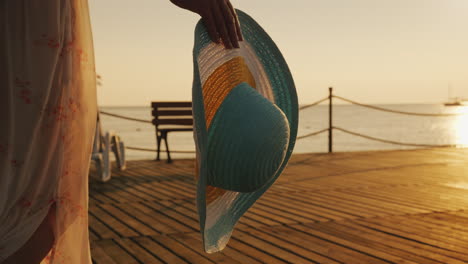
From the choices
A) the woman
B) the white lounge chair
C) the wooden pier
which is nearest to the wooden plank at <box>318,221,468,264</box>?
the wooden pier

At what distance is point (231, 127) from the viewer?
1.25 meters

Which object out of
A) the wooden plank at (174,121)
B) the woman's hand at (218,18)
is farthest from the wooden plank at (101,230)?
the wooden plank at (174,121)

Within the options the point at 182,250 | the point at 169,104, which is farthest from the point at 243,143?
the point at 169,104

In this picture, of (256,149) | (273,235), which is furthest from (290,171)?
(256,149)

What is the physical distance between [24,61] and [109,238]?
170 cm

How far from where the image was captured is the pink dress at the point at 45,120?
1.04 meters

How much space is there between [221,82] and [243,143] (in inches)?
9.8

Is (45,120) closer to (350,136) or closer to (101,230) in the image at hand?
(101,230)

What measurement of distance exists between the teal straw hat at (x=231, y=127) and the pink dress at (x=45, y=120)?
295 millimetres

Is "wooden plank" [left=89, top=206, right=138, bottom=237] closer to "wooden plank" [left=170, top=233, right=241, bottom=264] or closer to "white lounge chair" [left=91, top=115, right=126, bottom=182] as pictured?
"wooden plank" [left=170, top=233, right=241, bottom=264]

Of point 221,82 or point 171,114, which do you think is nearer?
point 221,82

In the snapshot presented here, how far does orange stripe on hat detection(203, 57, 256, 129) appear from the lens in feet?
4.37

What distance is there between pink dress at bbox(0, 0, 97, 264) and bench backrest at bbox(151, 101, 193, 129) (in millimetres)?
5097

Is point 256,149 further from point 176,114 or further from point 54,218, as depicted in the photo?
point 176,114
